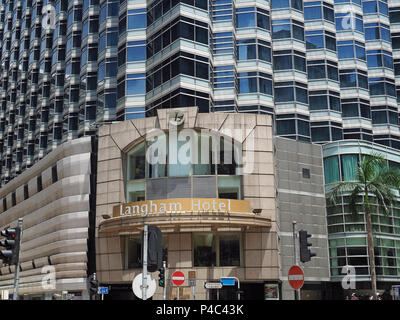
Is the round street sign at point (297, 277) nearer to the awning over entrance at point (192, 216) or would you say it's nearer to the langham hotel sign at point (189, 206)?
the awning over entrance at point (192, 216)

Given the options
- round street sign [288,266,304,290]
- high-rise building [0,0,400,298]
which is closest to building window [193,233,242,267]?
high-rise building [0,0,400,298]

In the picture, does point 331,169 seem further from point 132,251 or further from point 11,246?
point 11,246

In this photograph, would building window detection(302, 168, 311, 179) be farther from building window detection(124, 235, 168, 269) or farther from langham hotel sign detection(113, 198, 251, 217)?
building window detection(124, 235, 168, 269)

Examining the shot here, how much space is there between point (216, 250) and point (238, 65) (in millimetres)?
20586

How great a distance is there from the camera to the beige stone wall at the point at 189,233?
37875 millimetres

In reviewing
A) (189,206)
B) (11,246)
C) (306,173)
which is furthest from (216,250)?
(11,246)

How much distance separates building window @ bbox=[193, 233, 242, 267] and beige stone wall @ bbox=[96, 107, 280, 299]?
47 cm

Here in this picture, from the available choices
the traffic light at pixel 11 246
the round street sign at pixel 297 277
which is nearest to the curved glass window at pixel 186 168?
the traffic light at pixel 11 246

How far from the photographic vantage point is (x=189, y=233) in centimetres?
3825

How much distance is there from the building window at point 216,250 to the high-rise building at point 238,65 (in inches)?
490

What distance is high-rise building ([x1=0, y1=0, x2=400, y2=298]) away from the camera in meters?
47.8

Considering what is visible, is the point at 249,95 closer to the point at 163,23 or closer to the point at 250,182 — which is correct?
the point at 163,23

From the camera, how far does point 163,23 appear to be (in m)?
48.6
